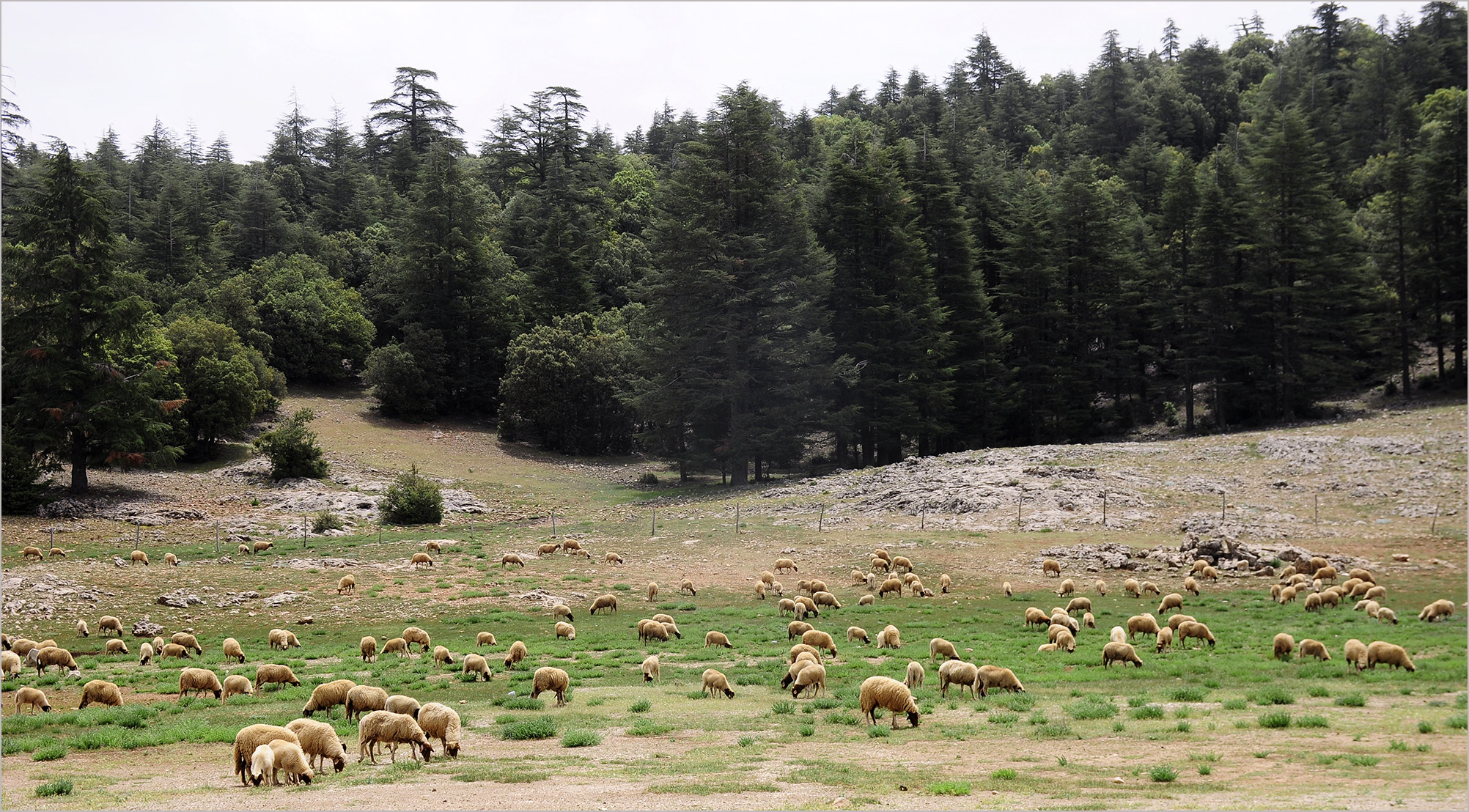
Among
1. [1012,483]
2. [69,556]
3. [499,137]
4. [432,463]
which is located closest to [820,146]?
[499,137]

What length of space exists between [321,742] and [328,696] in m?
3.33

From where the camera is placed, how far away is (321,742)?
1084 cm

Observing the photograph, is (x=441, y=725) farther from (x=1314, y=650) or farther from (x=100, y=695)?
(x=1314, y=650)

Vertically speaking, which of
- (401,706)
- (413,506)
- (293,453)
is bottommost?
(401,706)

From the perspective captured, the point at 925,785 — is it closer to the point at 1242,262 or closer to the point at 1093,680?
the point at 1093,680

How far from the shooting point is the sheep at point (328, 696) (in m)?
13.7

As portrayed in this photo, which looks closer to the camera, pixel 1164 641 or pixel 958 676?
pixel 958 676

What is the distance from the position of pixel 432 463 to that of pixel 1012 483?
1412 inches

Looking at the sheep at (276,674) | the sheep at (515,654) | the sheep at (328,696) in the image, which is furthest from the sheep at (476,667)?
the sheep at (276,674)

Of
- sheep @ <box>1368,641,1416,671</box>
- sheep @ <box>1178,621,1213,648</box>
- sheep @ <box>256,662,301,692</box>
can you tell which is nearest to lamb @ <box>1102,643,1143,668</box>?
sheep @ <box>1178,621,1213,648</box>

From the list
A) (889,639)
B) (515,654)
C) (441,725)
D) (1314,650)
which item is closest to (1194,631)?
(1314,650)

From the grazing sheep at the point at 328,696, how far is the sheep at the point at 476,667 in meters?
2.70

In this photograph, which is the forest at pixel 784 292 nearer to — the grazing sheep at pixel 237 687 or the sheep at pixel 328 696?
the grazing sheep at pixel 237 687

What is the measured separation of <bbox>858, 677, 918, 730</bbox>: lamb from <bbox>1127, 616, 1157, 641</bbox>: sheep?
26.3 ft
